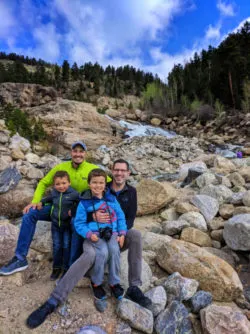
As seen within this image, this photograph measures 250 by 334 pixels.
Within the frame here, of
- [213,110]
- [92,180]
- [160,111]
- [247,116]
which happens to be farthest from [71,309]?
[160,111]

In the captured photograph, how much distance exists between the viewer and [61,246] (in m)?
2.70

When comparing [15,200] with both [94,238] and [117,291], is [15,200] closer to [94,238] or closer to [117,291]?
[94,238]

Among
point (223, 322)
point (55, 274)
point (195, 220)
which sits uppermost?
point (195, 220)

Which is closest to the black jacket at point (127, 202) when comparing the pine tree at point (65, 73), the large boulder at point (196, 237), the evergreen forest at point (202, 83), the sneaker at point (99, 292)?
the sneaker at point (99, 292)

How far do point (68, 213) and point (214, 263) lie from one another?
184 cm

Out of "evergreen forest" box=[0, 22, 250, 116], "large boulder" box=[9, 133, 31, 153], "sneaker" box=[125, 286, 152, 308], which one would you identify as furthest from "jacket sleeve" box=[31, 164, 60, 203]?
"evergreen forest" box=[0, 22, 250, 116]

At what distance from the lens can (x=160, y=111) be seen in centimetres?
2622

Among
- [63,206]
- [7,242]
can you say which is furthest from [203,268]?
[7,242]

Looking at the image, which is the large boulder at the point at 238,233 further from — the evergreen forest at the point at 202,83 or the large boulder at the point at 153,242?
the evergreen forest at the point at 202,83

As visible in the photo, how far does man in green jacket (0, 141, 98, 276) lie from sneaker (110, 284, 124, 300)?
119 cm

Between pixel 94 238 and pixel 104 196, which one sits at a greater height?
pixel 104 196

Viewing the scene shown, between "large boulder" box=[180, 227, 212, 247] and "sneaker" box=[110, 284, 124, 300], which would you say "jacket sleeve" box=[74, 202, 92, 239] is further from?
"large boulder" box=[180, 227, 212, 247]

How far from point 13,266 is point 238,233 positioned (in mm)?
3120

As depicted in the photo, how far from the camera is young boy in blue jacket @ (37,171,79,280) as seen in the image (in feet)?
8.72
